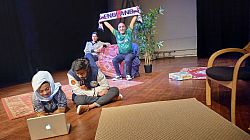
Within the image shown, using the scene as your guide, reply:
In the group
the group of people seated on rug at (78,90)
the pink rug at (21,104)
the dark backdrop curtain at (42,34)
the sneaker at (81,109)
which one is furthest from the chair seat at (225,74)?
the dark backdrop curtain at (42,34)

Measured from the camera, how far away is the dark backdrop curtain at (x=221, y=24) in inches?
220

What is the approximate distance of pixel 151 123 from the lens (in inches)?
76.9

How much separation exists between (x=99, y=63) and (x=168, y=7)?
3.20m

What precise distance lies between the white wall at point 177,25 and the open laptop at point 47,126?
18.2 ft

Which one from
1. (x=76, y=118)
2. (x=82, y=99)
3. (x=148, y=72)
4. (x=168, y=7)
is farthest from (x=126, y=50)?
(x=168, y=7)

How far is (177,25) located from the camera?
673cm

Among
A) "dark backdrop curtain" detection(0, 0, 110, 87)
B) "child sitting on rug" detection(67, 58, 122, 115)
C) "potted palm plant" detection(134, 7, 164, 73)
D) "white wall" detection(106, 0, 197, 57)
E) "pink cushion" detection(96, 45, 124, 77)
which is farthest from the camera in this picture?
"white wall" detection(106, 0, 197, 57)

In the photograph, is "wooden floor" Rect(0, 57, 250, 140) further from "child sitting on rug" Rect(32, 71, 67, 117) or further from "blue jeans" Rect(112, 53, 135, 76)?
"blue jeans" Rect(112, 53, 135, 76)

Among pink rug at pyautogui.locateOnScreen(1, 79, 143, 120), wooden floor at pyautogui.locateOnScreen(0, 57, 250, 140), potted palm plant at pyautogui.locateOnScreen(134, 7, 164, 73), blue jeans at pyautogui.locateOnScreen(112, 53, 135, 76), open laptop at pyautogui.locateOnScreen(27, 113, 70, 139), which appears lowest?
pink rug at pyautogui.locateOnScreen(1, 79, 143, 120)

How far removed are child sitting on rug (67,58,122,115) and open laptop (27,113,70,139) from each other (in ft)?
2.08

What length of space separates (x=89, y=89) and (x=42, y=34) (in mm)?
3662

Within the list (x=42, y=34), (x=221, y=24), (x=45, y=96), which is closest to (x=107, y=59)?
(x=42, y=34)

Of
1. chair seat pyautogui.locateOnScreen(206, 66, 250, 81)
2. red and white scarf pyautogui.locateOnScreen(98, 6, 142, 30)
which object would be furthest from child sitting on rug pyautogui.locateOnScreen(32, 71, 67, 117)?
red and white scarf pyautogui.locateOnScreen(98, 6, 142, 30)

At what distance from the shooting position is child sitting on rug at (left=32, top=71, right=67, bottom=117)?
2.21 meters
